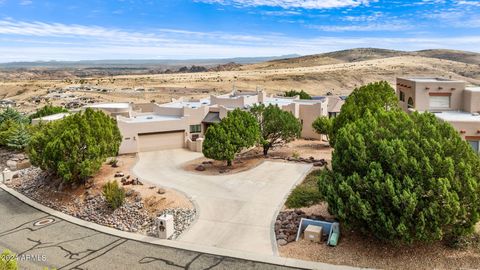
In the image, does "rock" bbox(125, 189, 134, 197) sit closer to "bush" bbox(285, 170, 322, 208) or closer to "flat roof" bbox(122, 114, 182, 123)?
"bush" bbox(285, 170, 322, 208)

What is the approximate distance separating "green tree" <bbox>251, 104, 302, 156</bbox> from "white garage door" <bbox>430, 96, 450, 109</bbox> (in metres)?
11.8

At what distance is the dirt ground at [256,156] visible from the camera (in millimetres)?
36406

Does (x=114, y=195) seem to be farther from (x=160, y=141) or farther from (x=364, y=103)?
(x=364, y=103)

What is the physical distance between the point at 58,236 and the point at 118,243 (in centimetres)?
437

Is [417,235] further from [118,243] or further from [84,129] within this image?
[84,129]

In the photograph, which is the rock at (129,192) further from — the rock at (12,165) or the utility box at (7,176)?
the rock at (12,165)

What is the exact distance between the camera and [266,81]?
125625mm

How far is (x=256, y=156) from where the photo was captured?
41.2 m

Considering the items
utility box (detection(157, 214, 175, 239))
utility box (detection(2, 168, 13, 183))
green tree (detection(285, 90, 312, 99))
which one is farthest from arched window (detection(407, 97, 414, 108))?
utility box (detection(2, 168, 13, 183))

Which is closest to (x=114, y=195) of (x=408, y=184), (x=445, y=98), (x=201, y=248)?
(x=201, y=248)

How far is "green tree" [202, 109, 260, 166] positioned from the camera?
116 ft

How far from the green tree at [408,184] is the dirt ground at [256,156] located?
15.4 m

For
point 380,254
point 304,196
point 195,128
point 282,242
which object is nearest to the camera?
point 380,254

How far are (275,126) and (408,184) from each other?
68.6ft
